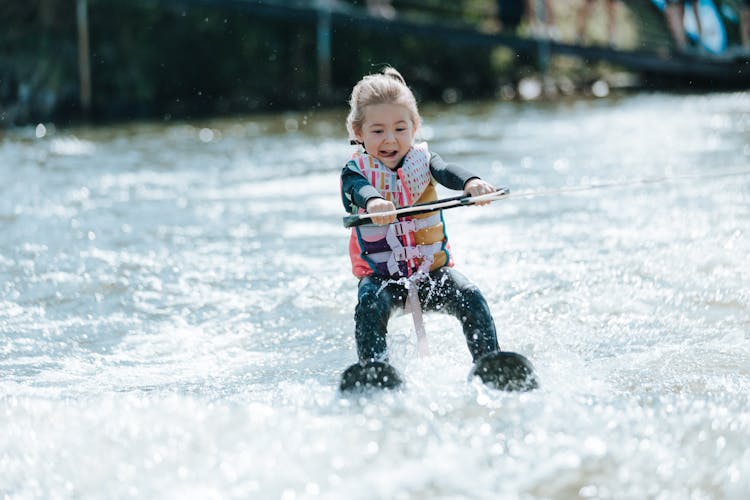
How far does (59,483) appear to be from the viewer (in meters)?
2.75

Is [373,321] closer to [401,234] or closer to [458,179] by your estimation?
[401,234]

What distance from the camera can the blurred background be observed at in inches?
617

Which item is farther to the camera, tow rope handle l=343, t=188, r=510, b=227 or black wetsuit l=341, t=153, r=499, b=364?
black wetsuit l=341, t=153, r=499, b=364

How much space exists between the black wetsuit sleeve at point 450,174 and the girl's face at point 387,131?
Answer: 124mm

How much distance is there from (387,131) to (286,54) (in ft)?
46.6

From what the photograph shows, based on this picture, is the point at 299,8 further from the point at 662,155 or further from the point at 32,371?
the point at 32,371

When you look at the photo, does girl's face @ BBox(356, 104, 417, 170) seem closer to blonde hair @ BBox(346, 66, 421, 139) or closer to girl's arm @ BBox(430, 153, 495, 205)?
blonde hair @ BBox(346, 66, 421, 139)

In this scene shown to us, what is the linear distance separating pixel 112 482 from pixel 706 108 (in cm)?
1142

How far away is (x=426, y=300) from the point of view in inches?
147

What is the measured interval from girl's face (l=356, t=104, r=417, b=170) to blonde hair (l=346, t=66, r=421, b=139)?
0.02 metres

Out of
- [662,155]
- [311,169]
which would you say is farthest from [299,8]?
[662,155]

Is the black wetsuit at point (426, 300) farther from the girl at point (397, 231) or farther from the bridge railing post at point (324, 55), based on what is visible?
the bridge railing post at point (324, 55)

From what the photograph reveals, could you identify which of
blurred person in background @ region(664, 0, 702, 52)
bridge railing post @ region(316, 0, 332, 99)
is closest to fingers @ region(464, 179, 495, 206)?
blurred person in background @ region(664, 0, 702, 52)

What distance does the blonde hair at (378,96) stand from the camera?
12.5 ft
